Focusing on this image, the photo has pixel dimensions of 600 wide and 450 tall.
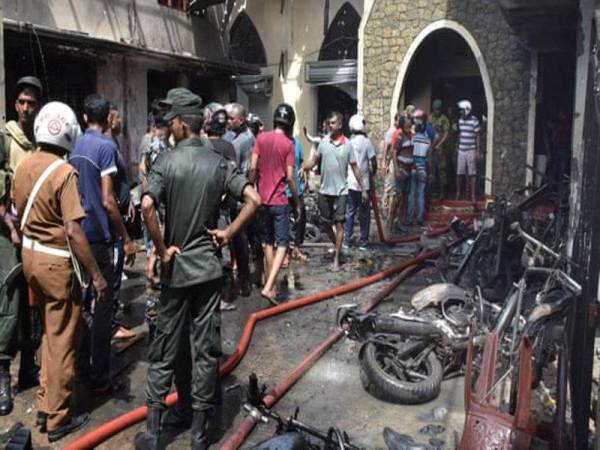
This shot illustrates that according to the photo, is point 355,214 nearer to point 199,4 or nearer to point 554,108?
point 554,108

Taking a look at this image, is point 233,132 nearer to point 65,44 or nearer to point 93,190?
point 93,190

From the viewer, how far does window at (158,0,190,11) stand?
14.1m

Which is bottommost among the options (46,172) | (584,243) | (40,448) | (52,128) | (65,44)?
(40,448)

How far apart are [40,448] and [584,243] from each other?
3580mm

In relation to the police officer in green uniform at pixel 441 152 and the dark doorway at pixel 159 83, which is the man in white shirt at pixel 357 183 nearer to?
the police officer in green uniform at pixel 441 152

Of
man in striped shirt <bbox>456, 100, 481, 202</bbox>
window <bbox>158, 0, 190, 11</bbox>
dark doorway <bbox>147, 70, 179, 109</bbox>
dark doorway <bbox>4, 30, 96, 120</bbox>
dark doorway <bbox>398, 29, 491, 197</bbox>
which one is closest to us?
dark doorway <bbox>4, 30, 96, 120</bbox>

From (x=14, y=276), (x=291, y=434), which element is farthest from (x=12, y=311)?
(x=291, y=434)

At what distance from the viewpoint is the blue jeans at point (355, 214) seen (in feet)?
31.2

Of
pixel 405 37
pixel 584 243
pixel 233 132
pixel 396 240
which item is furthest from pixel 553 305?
pixel 405 37

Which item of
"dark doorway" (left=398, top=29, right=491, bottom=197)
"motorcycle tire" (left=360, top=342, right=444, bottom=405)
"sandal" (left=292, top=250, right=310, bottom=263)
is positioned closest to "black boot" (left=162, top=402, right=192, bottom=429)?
"motorcycle tire" (left=360, top=342, right=444, bottom=405)

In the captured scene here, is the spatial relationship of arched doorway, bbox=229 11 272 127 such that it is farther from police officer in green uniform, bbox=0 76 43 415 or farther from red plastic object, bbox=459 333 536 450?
red plastic object, bbox=459 333 536 450

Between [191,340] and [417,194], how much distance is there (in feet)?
28.0

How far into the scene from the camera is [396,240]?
33.6 ft

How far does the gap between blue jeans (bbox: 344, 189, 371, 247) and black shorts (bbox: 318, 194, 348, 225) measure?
37.5 inches
